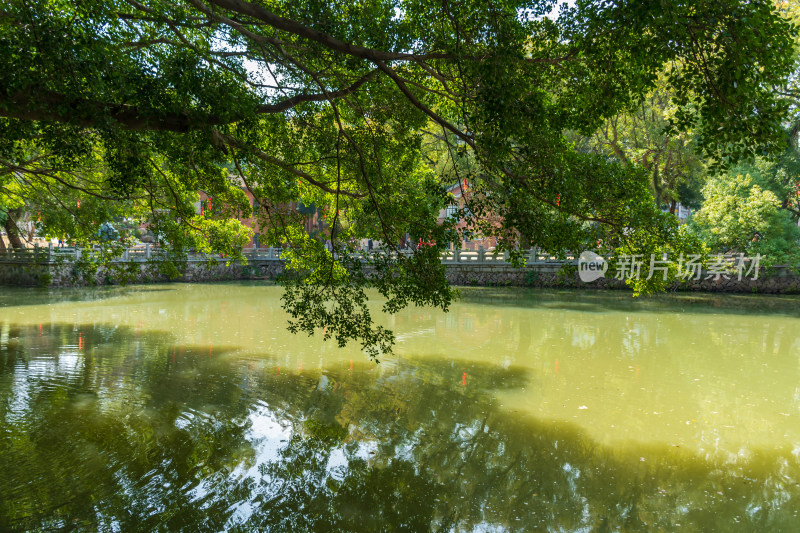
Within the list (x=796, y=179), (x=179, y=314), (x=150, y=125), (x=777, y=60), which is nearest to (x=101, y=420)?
(x=150, y=125)

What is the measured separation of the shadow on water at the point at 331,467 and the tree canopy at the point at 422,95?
3.86 feet

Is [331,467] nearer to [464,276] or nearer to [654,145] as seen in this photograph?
[654,145]

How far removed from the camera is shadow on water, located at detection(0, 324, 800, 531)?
3650mm

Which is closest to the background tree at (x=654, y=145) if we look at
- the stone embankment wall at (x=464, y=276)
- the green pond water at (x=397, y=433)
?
the stone embankment wall at (x=464, y=276)

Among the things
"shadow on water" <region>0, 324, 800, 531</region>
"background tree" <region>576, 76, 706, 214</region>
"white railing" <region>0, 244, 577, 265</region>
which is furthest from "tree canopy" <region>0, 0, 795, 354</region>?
"background tree" <region>576, 76, 706, 214</region>

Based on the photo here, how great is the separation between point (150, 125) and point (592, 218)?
147 inches

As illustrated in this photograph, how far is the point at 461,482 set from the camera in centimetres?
420

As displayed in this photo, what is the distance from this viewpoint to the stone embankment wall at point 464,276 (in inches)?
733

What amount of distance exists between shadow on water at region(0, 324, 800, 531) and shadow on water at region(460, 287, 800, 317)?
392 inches

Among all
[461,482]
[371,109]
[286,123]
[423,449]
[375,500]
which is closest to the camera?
[375,500]

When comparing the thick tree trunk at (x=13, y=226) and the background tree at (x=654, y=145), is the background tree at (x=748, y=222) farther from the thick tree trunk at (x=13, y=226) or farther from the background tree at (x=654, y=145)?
the thick tree trunk at (x=13, y=226)

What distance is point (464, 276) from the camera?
22.8 meters

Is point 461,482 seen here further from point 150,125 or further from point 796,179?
point 796,179

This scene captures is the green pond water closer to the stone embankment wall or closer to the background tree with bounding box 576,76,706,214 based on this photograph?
the stone embankment wall
